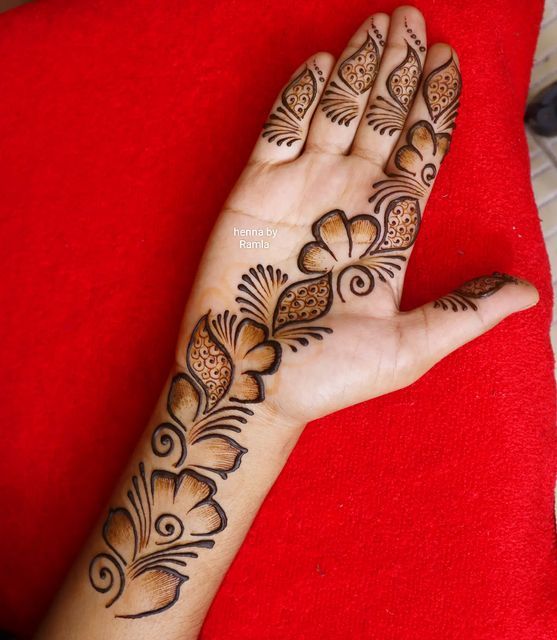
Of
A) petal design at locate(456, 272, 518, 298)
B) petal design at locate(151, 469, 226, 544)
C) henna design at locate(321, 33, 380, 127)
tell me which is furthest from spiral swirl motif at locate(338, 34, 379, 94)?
petal design at locate(151, 469, 226, 544)

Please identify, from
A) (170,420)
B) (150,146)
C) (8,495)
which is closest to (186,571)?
(170,420)

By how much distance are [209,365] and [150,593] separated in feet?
0.85

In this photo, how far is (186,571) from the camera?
0.63 meters

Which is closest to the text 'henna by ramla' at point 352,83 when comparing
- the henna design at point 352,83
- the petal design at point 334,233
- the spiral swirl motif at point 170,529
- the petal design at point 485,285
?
the henna design at point 352,83

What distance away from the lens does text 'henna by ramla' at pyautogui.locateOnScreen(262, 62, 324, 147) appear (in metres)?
0.70

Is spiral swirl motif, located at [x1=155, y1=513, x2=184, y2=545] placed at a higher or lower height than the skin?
lower

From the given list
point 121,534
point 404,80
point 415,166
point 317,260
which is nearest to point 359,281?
point 317,260

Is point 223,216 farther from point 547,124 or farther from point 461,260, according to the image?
point 547,124

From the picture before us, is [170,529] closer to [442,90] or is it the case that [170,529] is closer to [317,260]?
[317,260]

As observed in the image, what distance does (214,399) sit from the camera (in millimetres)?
660

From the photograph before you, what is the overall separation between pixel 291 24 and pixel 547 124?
1.82 feet

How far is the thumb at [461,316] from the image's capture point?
62 centimetres

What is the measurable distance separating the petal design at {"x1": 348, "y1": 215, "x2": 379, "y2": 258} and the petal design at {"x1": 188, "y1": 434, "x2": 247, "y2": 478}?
26cm

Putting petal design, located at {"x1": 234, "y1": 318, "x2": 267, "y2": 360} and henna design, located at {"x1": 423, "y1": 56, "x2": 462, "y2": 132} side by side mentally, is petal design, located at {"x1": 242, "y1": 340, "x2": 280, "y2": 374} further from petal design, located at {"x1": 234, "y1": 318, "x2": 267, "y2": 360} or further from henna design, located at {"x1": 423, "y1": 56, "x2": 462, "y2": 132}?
henna design, located at {"x1": 423, "y1": 56, "x2": 462, "y2": 132}
